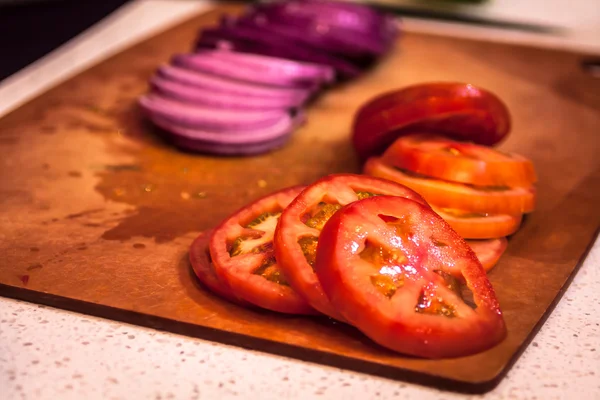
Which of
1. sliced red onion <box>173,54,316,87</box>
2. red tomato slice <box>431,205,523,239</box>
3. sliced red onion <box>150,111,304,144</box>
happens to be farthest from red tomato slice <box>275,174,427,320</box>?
sliced red onion <box>173,54,316,87</box>

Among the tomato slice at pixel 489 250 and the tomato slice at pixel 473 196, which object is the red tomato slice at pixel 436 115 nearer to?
the tomato slice at pixel 473 196

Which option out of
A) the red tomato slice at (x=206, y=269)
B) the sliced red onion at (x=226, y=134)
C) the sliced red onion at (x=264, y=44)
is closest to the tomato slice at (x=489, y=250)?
the red tomato slice at (x=206, y=269)

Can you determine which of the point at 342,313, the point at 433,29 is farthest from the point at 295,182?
the point at 433,29

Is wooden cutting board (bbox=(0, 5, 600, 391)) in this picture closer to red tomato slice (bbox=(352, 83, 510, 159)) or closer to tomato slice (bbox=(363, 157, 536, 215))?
tomato slice (bbox=(363, 157, 536, 215))

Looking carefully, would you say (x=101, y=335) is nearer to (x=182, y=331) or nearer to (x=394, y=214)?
(x=182, y=331)

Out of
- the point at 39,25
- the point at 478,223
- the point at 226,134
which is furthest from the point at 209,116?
the point at 39,25

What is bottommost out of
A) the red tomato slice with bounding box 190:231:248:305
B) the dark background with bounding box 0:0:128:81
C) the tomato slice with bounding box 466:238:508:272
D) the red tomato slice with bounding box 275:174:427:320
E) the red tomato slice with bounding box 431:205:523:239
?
the tomato slice with bounding box 466:238:508:272
